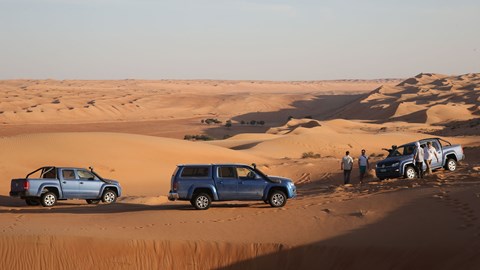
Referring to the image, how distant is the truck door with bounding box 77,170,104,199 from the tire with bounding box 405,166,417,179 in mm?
9935

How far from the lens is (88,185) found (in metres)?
21.7

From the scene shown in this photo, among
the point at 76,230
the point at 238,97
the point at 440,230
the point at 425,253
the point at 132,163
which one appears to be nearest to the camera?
the point at 425,253

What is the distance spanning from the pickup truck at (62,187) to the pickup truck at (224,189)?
4726mm

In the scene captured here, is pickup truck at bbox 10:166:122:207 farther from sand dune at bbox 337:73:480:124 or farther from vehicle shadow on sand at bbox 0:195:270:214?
sand dune at bbox 337:73:480:124

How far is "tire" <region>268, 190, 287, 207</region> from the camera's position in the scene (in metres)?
17.9

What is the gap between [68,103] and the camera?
10738 cm

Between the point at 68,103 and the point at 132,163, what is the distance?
7882cm

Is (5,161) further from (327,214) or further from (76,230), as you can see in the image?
(327,214)

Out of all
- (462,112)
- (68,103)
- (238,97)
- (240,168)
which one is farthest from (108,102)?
(240,168)

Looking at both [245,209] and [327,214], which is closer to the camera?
[327,214]

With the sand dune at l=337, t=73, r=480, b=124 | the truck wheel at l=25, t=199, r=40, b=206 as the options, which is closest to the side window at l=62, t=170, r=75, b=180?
the truck wheel at l=25, t=199, r=40, b=206

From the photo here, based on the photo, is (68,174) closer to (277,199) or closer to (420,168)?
(277,199)

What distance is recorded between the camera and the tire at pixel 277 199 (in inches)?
704

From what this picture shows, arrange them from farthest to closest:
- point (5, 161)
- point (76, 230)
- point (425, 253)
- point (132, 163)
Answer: point (132, 163), point (5, 161), point (76, 230), point (425, 253)
